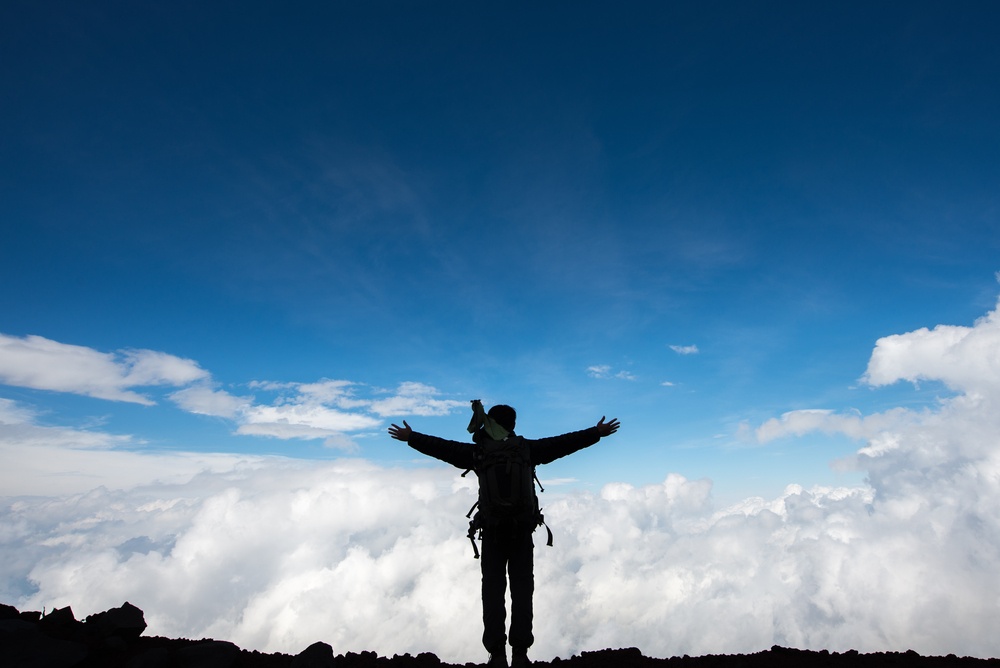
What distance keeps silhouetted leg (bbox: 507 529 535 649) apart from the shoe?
25 centimetres

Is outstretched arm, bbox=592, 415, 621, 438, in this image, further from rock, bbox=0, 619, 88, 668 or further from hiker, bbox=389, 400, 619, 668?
rock, bbox=0, 619, 88, 668

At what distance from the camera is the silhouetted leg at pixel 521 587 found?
29.8 feet

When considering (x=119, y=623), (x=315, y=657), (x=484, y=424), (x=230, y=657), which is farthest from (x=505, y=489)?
(x=119, y=623)

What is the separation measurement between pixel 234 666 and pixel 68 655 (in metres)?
2.32

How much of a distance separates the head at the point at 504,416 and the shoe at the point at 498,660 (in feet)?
11.5

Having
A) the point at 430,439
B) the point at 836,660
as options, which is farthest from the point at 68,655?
the point at 836,660

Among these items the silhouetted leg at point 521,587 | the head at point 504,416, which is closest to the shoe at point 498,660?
the silhouetted leg at point 521,587

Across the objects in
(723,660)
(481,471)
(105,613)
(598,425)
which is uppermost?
(598,425)

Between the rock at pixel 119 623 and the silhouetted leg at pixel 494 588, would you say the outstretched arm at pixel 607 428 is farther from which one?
the rock at pixel 119 623

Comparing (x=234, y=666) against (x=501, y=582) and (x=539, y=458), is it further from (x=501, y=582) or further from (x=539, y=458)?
(x=539, y=458)

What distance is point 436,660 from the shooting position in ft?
30.9

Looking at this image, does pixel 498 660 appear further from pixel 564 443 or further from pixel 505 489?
pixel 564 443

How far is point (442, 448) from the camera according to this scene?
1005cm

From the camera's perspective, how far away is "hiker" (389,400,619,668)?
920cm
